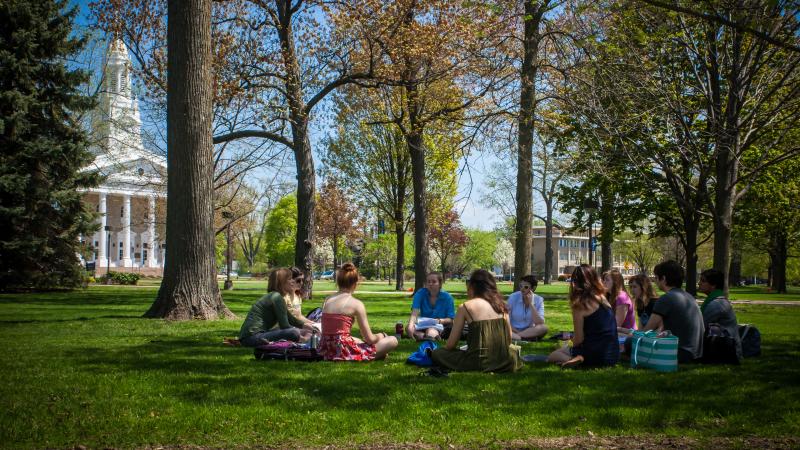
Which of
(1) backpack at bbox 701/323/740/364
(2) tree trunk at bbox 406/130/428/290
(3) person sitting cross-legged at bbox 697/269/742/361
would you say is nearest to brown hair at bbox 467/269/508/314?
(3) person sitting cross-legged at bbox 697/269/742/361

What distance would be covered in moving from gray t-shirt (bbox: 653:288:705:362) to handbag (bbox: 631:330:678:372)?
0.36 m

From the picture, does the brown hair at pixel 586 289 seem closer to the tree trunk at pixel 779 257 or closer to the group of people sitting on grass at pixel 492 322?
the group of people sitting on grass at pixel 492 322

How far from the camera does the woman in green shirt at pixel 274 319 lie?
32.4 feet

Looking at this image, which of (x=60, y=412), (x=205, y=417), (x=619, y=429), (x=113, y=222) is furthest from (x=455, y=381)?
(x=113, y=222)

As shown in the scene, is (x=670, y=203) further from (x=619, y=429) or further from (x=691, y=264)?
(x=619, y=429)

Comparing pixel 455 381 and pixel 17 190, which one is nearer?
pixel 455 381

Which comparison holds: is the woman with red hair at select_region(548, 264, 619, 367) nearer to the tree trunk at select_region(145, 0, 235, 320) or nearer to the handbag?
the handbag

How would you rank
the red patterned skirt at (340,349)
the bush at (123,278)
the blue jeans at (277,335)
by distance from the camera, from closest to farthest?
the red patterned skirt at (340,349) → the blue jeans at (277,335) → the bush at (123,278)

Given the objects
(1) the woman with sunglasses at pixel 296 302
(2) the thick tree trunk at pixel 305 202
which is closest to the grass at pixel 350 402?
(1) the woman with sunglasses at pixel 296 302

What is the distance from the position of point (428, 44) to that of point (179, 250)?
390 inches

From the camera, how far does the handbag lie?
26.9 ft

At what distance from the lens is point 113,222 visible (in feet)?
256

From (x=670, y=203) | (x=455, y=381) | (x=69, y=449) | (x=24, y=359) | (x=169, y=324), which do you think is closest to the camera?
(x=69, y=449)

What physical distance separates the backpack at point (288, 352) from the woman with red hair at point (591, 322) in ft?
10.6
